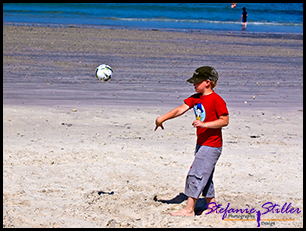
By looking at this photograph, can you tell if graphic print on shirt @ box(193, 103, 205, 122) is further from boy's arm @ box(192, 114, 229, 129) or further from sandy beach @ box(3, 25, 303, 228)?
sandy beach @ box(3, 25, 303, 228)

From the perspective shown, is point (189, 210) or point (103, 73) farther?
point (103, 73)

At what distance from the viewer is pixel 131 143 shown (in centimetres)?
666

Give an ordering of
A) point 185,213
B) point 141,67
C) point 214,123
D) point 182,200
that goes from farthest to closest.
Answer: point 141,67, point 182,200, point 185,213, point 214,123

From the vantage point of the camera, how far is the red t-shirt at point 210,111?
13.1ft

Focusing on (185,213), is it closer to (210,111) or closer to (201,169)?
(201,169)

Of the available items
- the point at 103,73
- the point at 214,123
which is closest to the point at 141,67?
the point at 103,73

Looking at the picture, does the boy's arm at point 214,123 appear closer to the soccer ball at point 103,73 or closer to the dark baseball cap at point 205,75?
the dark baseball cap at point 205,75

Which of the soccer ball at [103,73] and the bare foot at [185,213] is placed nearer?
the bare foot at [185,213]

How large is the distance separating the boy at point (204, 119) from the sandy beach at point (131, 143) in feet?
1.23

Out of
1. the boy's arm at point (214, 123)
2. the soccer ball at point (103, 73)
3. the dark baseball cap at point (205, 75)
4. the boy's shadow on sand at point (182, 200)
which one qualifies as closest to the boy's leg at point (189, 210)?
the boy's shadow on sand at point (182, 200)

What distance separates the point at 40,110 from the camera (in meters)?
8.54

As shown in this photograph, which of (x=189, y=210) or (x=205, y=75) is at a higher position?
(x=205, y=75)

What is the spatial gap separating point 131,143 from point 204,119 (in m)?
2.77

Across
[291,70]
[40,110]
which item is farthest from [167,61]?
[40,110]
